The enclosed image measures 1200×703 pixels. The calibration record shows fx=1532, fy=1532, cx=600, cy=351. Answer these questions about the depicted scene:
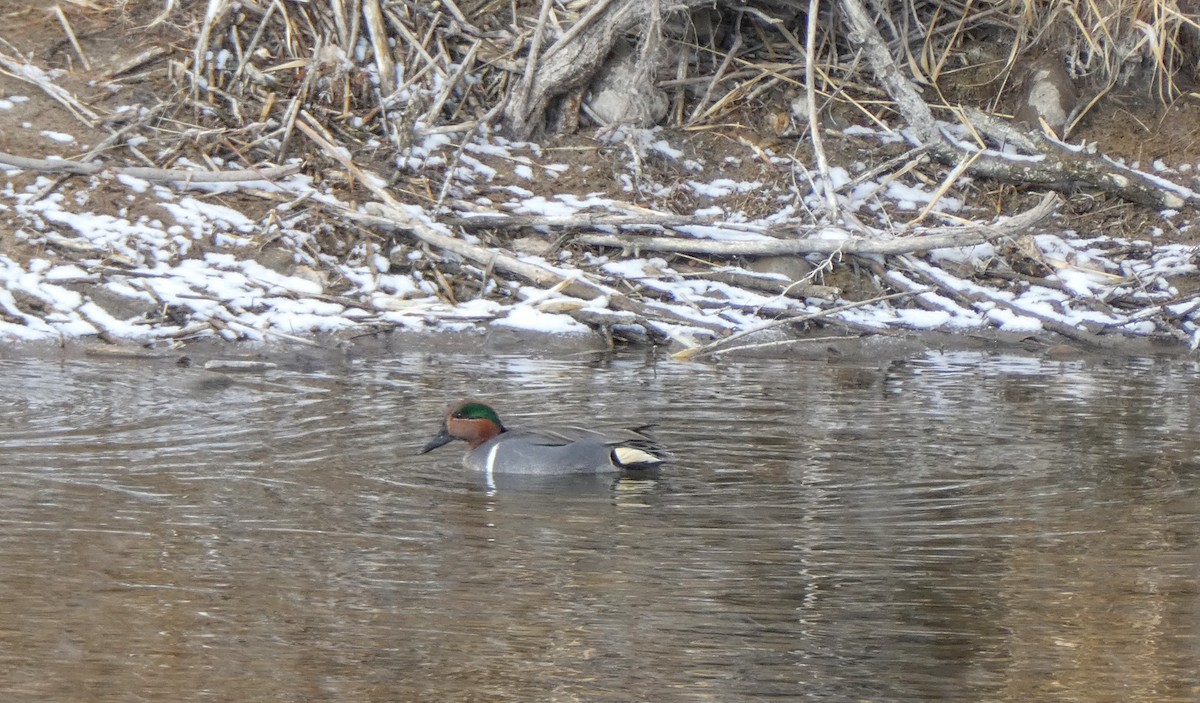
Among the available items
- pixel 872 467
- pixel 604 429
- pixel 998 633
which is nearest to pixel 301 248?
pixel 604 429

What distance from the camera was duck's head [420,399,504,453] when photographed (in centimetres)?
647

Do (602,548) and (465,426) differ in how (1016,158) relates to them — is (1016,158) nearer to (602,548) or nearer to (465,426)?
(465,426)

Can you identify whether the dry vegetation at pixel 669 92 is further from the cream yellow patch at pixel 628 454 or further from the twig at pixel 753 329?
the cream yellow patch at pixel 628 454

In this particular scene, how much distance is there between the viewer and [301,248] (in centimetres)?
1003

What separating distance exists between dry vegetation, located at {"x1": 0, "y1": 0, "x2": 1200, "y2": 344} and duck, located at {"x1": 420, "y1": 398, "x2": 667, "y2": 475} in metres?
3.85

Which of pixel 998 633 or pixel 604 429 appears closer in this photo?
pixel 998 633

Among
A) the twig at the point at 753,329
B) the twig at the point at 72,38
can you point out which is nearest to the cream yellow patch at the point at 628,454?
the twig at the point at 753,329

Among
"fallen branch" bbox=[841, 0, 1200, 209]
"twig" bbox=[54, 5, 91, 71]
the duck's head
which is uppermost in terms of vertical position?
"twig" bbox=[54, 5, 91, 71]

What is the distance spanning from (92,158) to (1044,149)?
22.6 feet

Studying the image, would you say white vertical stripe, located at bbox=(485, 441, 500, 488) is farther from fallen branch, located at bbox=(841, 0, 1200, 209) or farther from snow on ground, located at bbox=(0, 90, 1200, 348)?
fallen branch, located at bbox=(841, 0, 1200, 209)

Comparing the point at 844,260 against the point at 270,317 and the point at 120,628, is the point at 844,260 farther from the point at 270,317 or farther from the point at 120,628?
the point at 120,628

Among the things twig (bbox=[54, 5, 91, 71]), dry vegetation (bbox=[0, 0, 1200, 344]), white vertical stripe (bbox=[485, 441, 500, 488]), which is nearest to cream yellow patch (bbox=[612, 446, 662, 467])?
white vertical stripe (bbox=[485, 441, 500, 488])

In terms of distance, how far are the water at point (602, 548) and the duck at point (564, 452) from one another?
110 mm

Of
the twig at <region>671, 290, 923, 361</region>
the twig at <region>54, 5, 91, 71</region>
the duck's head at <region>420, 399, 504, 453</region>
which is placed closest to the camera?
the duck's head at <region>420, 399, 504, 453</region>
